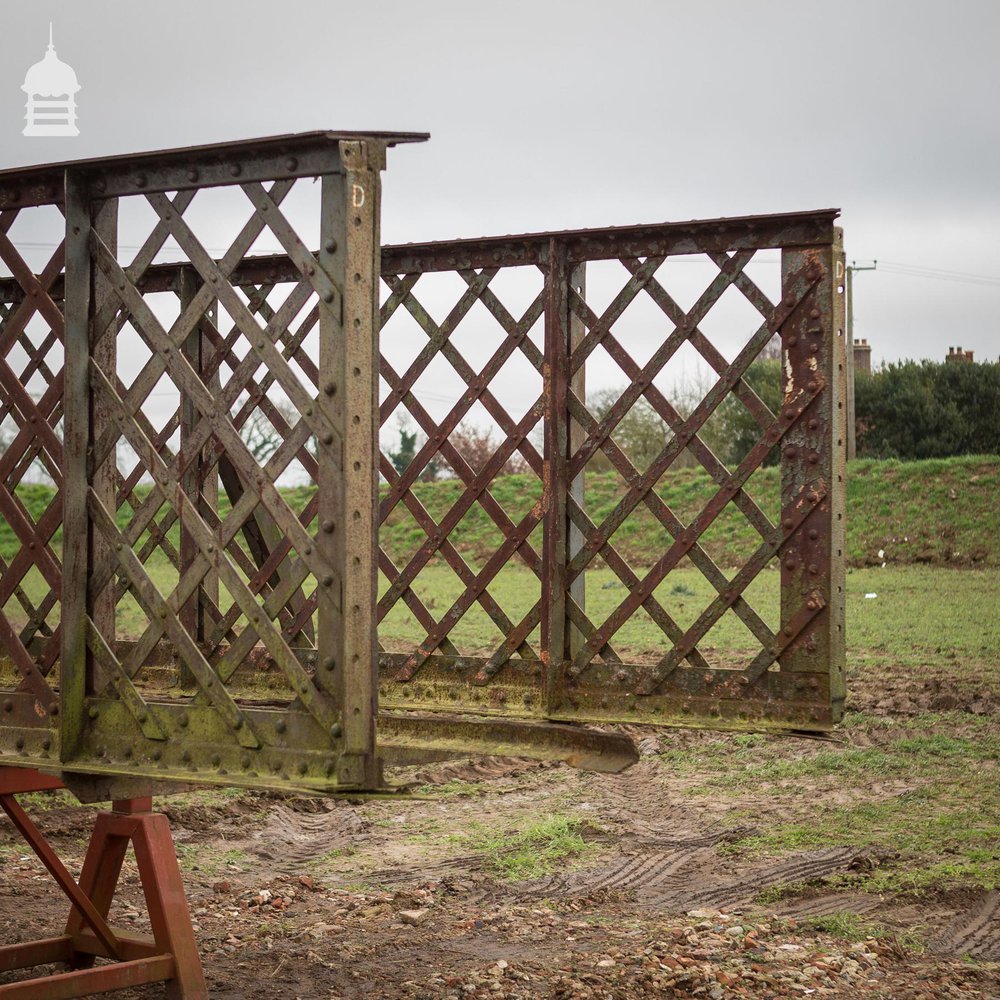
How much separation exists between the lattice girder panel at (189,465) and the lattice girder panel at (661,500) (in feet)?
8.96

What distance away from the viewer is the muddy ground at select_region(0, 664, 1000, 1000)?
600cm

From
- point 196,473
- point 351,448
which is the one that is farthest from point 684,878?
point 351,448

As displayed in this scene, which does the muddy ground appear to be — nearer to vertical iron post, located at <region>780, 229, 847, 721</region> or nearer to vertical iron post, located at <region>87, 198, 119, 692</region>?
vertical iron post, located at <region>780, 229, 847, 721</region>

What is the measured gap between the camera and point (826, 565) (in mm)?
6645

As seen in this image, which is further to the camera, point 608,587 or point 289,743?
point 608,587

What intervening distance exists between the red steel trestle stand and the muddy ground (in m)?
0.42

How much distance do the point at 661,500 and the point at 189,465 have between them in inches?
130

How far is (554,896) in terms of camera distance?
24.5 ft

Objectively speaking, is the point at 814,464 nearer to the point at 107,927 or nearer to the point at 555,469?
the point at 555,469

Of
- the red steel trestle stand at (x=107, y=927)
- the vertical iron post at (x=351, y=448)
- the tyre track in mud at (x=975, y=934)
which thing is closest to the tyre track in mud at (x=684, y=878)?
the tyre track in mud at (x=975, y=934)

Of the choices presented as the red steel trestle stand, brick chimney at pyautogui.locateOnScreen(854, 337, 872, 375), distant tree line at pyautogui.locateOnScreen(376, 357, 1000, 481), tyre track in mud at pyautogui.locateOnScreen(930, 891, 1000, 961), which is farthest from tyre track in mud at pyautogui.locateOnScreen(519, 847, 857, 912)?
brick chimney at pyautogui.locateOnScreen(854, 337, 872, 375)

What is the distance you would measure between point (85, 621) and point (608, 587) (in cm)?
1867

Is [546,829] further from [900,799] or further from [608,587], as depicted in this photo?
[608,587]

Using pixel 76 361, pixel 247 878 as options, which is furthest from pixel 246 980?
pixel 76 361
